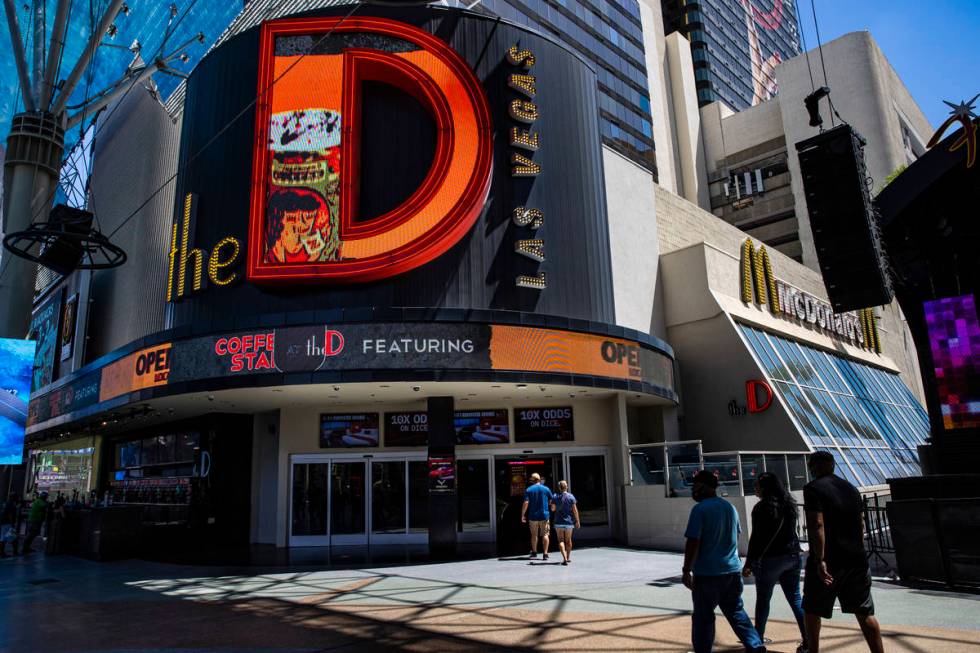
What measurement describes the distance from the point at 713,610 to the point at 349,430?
14.2 metres

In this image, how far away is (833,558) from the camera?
20.3ft

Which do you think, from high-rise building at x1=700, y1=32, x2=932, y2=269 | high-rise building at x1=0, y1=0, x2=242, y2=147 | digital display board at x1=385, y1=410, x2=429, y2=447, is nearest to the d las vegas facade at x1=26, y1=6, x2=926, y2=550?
digital display board at x1=385, y1=410, x2=429, y2=447

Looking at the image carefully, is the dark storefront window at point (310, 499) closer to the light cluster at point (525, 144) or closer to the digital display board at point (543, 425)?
the digital display board at point (543, 425)

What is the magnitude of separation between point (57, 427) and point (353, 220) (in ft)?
50.2

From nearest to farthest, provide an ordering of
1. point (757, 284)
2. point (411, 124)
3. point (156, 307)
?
point (411, 124)
point (156, 307)
point (757, 284)

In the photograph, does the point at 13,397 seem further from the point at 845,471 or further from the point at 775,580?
the point at 845,471

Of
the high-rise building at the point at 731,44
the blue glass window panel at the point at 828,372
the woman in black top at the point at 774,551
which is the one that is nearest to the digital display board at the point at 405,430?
the woman in black top at the point at 774,551

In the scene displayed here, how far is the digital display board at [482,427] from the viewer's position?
19078 millimetres

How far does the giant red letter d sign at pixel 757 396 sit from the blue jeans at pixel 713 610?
16.1 meters

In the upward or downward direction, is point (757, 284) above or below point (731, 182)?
below

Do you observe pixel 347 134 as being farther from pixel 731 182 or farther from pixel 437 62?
pixel 731 182

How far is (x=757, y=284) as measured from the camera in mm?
27312

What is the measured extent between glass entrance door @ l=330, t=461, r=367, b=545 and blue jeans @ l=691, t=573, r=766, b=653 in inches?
539

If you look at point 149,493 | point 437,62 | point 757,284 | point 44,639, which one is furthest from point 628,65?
point 44,639
